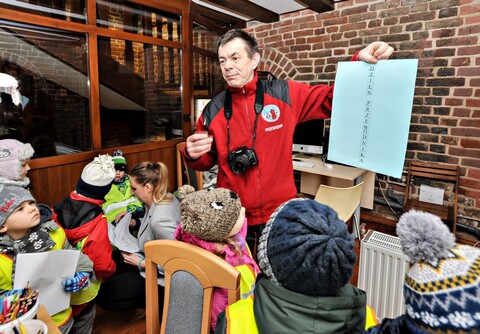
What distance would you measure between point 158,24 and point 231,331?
2.76 meters

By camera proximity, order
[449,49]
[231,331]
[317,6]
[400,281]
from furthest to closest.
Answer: [317,6] < [449,49] < [400,281] < [231,331]

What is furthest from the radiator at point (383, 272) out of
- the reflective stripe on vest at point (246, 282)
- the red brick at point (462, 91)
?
the red brick at point (462, 91)

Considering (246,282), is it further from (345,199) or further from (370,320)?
(345,199)

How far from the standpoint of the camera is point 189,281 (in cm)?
95

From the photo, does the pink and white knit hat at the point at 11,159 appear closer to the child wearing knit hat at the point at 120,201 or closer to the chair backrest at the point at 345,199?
the child wearing knit hat at the point at 120,201

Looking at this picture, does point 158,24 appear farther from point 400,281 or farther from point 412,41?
point 400,281

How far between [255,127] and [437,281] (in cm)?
100

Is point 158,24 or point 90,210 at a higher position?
point 158,24

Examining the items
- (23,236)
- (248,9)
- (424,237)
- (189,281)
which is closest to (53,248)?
(23,236)

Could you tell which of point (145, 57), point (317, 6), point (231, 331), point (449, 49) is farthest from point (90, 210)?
point (449, 49)

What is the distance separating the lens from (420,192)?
275 centimetres

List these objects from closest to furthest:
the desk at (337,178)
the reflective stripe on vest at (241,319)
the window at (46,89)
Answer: the reflective stripe on vest at (241,319) < the window at (46,89) < the desk at (337,178)

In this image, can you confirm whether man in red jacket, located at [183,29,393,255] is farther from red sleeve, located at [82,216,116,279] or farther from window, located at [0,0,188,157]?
window, located at [0,0,188,157]

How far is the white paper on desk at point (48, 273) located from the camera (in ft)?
3.26
